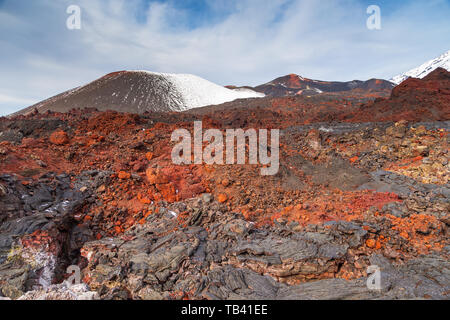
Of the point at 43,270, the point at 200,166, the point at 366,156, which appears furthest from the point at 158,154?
the point at 366,156

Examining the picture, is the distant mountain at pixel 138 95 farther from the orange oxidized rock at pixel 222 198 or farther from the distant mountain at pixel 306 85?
the orange oxidized rock at pixel 222 198

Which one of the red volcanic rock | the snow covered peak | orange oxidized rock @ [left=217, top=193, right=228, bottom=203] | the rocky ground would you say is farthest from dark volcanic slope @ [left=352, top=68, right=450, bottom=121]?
the snow covered peak

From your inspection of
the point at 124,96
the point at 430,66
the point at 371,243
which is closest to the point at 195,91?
the point at 124,96

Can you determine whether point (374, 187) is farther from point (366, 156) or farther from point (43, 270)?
point (43, 270)

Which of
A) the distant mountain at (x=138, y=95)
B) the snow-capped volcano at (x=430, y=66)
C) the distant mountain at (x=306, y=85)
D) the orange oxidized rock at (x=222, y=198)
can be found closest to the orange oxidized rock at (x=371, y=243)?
the orange oxidized rock at (x=222, y=198)

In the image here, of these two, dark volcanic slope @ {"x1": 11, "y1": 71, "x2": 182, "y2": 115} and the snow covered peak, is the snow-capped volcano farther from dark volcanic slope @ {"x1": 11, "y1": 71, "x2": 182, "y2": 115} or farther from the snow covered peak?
dark volcanic slope @ {"x1": 11, "y1": 71, "x2": 182, "y2": 115}

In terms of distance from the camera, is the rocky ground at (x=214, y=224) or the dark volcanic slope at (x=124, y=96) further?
the dark volcanic slope at (x=124, y=96)
